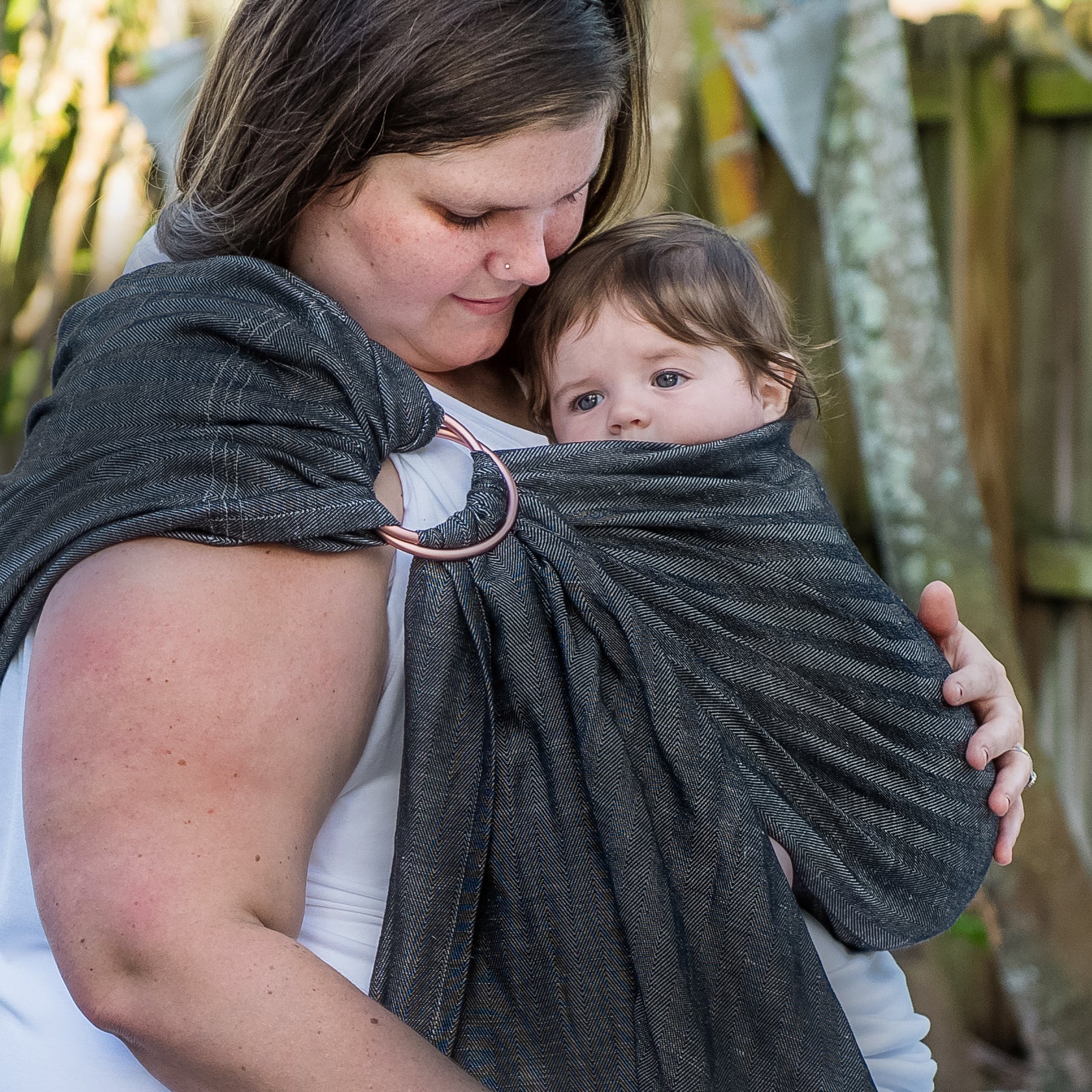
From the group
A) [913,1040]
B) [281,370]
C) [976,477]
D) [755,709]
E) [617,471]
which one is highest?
[281,370]

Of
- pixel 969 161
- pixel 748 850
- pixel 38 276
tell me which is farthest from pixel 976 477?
pixel 38 276

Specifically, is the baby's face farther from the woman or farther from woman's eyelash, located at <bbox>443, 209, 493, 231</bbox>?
woman's eyelash, located at <bbox>443, 209, 493, 231</bbox>

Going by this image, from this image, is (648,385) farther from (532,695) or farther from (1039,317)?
(1039,317)

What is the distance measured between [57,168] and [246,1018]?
3.95 m

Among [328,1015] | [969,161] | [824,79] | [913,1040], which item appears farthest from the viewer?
[969,161]

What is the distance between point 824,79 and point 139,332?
2330 mm

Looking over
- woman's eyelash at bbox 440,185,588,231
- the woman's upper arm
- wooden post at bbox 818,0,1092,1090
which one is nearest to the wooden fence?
wooden post at bbox 818,0,1092,1090

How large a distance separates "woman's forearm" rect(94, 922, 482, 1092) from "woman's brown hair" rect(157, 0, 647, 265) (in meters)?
0.74

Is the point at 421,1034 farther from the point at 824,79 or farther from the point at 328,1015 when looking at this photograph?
the point at 824,79

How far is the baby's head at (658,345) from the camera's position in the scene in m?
1.58

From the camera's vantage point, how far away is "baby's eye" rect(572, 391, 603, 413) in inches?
64.4

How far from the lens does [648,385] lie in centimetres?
160

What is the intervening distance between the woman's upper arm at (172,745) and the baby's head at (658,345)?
2.05 feet

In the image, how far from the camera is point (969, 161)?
348 centimetres
